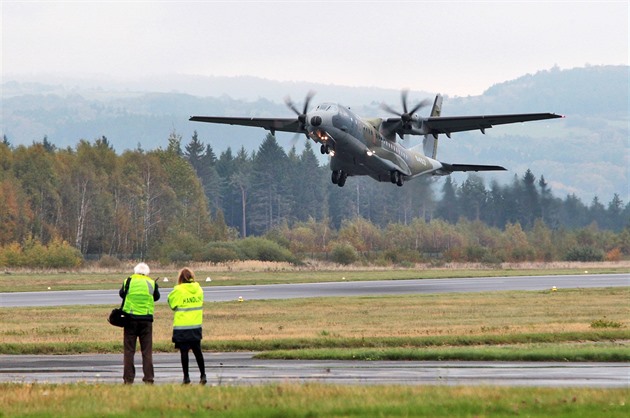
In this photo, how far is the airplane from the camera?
4688 centimetres

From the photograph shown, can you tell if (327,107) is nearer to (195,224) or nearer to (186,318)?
(186,318)

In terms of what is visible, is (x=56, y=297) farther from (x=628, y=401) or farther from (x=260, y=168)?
(x=260, y=168)

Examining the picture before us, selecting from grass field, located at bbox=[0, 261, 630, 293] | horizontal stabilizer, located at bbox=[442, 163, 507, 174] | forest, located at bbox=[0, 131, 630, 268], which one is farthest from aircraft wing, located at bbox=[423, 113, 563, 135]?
forest, located at bbox=[0, 131, 630, 268]

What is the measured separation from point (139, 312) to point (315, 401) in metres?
4.25

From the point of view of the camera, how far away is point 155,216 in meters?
98.4

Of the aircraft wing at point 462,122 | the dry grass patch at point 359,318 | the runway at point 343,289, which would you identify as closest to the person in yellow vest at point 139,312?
the dry grass patch at point 359,318

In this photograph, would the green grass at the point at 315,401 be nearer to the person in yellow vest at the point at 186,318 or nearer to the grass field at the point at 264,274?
the person in yellow vest at the point at 186,318

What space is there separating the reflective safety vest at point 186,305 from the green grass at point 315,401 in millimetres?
1664

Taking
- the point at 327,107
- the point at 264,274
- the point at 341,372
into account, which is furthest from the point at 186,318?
the point at 264,274

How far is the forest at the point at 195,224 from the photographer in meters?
83.8

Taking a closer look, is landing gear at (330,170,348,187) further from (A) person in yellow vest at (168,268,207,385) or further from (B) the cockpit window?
(A) person in yellow vest at (168,268,207,385)

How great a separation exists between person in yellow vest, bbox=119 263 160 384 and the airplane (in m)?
28.8

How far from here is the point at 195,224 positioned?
95.5m

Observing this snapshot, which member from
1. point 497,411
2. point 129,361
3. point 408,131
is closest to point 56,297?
point 408,131
